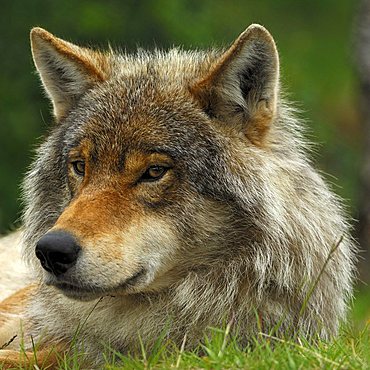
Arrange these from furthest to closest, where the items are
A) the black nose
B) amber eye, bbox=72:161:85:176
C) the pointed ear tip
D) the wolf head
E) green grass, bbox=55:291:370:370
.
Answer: the pointed ear tip, amber eye, bbox=72:161:85:176, the wolf head, the black nose, green grass, bbox=55:291:370:370

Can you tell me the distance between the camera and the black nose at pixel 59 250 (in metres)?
5.28

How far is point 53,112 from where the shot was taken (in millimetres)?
6688

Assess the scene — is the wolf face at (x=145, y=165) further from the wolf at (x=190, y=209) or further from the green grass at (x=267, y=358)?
the green grass at (x=267, y=358)

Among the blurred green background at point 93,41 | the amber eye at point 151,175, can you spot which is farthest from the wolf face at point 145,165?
the blurred green background at point 93,41

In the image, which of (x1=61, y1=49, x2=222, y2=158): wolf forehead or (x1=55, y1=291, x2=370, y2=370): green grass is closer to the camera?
(x1=55, y1=291, x2=370, y2=370): green grass

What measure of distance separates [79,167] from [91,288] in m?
0.85

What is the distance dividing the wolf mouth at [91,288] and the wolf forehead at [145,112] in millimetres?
→ 725

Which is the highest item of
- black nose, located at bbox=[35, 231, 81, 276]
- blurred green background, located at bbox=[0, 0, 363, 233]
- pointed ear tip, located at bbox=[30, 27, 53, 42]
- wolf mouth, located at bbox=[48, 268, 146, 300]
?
pointed ear tip, located at bbox=[30, 27, 53, 42]

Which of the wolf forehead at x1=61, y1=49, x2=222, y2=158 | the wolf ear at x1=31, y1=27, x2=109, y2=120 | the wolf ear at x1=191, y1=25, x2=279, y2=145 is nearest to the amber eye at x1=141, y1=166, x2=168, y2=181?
the wolf forehead at x1=61, y1=49, x2=222, y2=158

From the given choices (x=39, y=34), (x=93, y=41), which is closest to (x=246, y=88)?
(x=39, y=34)

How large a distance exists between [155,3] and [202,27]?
1118 millimetres

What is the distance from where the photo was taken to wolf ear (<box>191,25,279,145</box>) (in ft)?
19.1

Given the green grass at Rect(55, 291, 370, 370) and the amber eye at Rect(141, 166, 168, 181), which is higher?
the amber eye at Rect(141, 166, 168, 181)

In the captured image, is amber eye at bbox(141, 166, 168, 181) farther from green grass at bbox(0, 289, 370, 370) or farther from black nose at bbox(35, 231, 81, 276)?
green grass at bbox(0, 289, 370, 370)
